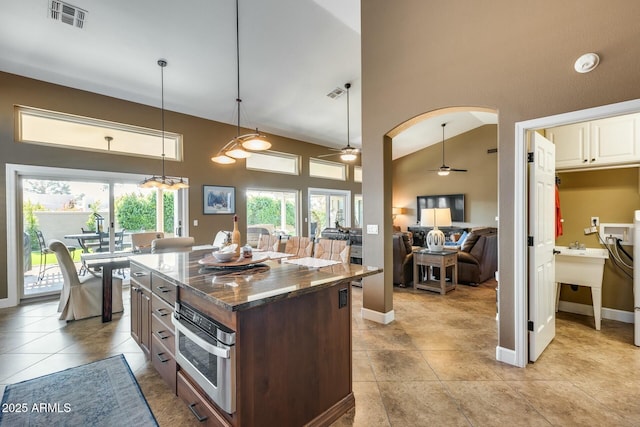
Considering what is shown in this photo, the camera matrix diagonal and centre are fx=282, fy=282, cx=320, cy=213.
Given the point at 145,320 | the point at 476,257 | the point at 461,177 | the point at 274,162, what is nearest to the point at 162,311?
the point at 145,320

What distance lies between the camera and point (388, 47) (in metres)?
3.27

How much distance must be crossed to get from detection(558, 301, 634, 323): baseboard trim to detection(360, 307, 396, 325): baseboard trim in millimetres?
2178

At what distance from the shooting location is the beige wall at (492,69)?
1991 mm

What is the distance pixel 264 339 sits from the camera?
140 centimetres

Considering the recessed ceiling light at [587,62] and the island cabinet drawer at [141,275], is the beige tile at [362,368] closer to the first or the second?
the island cabinet drawer at [141,275]

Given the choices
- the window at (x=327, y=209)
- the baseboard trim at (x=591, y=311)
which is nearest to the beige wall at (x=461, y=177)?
Result: the window at (x=327, y=209)

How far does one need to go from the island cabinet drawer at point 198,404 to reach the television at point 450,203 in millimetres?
8700

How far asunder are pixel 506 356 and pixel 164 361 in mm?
2760

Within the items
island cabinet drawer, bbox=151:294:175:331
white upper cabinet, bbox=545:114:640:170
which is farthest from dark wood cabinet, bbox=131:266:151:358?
white upper cabinet, bbox=545:114:640:170

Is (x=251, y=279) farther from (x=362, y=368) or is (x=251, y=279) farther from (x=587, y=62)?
(x=587, y=62)

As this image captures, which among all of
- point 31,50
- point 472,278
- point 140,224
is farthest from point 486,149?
point 31,50

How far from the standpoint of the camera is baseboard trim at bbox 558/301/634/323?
3.16 m

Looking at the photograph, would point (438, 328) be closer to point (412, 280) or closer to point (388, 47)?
point (412, 280)

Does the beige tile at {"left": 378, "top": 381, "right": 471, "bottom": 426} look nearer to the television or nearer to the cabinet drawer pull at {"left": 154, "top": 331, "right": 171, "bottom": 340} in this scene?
the cabinet drawer pull at {"left": 154, "top": 331, "right": 171, "bottom": 340}
